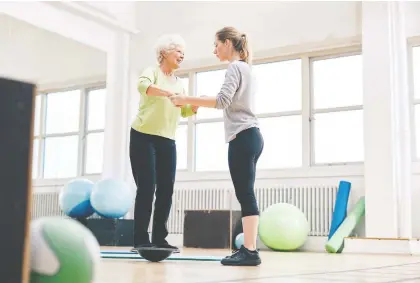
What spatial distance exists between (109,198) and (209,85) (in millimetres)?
2123

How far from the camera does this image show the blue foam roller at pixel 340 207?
5.53m

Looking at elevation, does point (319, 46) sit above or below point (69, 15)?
below

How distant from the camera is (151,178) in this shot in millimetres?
2979

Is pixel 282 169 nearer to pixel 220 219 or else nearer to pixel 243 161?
pixel 220 219

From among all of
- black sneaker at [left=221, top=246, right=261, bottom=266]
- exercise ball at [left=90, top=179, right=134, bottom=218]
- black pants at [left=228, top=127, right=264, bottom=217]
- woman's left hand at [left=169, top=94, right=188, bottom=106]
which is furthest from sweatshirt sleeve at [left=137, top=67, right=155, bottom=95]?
exercise ball at [left=90, top=179, right=134, bottom=218]

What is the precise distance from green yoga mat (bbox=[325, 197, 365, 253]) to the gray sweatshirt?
277 centimetres

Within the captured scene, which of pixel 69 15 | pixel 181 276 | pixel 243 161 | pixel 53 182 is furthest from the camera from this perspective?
pixel 53 182

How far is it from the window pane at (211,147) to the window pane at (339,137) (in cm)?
116

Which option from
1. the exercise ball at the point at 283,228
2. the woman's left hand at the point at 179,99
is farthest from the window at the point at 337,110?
the woman's left hand at the point at 179,99

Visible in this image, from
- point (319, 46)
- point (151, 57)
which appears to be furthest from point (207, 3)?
point (319, 46)

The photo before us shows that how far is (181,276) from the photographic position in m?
1.89

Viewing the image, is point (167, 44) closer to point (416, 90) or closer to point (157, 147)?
point (157, 147)

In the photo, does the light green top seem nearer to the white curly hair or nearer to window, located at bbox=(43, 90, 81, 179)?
the white curly hair

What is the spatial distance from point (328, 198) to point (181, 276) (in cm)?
410
